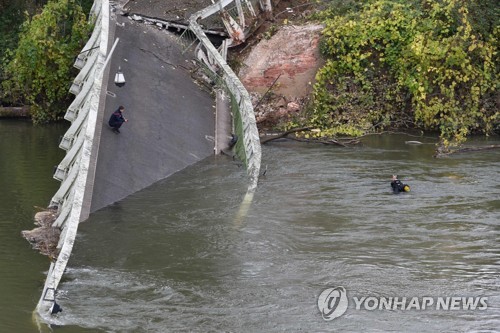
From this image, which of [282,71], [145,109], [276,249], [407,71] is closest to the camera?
[276,249]

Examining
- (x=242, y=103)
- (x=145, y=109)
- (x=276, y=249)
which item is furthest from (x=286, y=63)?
(x=276, y=249)

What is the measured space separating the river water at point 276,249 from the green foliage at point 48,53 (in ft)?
25.7

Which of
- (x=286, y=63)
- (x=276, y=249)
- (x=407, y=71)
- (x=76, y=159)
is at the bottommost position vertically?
(x=276, y=249)

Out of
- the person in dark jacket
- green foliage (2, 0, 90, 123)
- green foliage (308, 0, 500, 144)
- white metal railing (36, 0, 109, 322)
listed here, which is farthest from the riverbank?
the person in dark jacket

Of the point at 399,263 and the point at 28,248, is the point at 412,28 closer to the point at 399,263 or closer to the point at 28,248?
the point at 399,263

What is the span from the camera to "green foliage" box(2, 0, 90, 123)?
30672 mm

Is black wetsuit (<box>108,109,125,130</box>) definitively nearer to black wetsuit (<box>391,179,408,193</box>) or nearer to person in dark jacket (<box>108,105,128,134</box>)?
person in dark jacket (<box>108,105,128,134</box>)

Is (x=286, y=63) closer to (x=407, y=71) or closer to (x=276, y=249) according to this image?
(x=407, y=71)

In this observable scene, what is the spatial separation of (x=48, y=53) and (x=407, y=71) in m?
12.2

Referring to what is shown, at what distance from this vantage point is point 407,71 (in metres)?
28.3

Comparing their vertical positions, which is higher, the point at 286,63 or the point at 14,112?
the point at 286,63

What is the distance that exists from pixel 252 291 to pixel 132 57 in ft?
45.3

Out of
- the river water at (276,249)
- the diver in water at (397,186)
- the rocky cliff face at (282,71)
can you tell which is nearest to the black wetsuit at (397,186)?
the diver in water at (397,186)

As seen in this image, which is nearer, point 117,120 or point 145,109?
point 117,120
